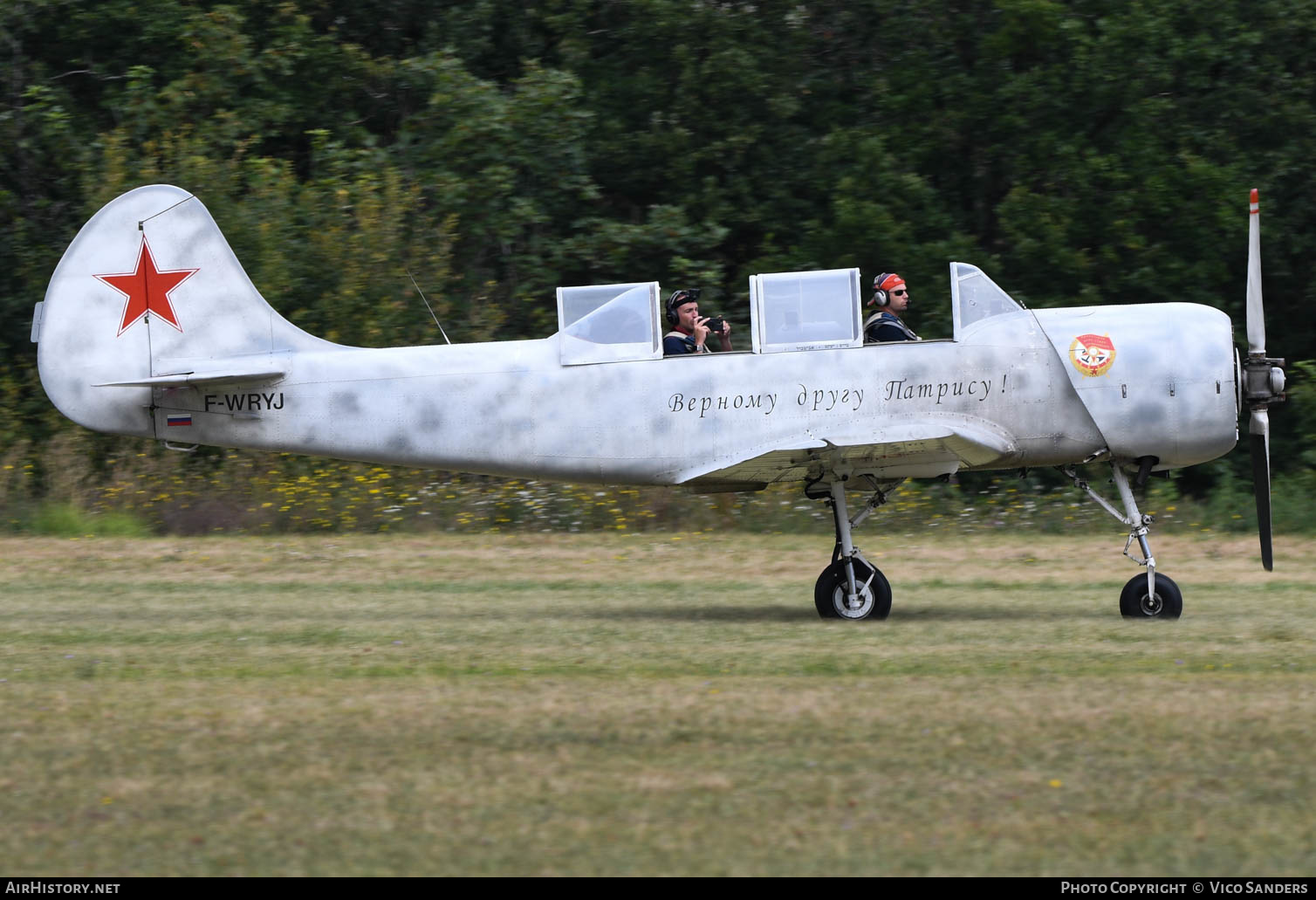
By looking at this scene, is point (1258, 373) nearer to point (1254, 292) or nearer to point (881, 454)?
point (1254, 292)

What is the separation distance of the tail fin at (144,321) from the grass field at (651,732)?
65.6 inches

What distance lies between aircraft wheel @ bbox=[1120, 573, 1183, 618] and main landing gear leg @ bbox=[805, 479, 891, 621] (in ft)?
5.35

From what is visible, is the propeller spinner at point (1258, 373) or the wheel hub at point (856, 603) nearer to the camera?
the propeller spinner at point (1258, 373)

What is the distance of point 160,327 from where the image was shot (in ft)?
33.8

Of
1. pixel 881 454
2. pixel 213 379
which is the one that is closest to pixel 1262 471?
pixel 881 454

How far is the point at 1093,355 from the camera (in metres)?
9.79

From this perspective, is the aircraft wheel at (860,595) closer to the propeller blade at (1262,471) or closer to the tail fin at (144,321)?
the propeller blade at (1262,471)

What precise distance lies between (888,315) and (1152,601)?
2.65 m

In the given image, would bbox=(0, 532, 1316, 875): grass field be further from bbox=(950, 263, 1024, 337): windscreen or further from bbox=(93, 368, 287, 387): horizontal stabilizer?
bbox=(950, 263, 1024, 337): windscreen

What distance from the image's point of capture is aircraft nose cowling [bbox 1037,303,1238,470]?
970 cm

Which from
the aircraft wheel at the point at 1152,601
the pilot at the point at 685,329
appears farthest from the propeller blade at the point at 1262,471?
the pilot at the point at 685,329

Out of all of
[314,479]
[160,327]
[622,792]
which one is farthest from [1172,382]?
[314,479]

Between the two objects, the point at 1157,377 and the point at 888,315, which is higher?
the point at 888,315

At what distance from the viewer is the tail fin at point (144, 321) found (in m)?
10.2
